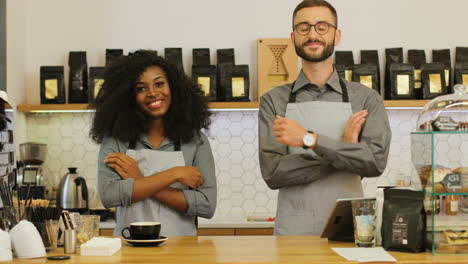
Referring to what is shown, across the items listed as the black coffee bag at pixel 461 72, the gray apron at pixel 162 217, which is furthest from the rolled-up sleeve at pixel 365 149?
the black coffee bag at pixel 461 72

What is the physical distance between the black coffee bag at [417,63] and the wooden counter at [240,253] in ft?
7.90

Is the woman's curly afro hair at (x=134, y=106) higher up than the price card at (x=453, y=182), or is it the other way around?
the woman's curly afro hair at (x=134, y=106)

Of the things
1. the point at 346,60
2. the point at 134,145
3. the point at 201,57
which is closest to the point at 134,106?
the point at 134,145

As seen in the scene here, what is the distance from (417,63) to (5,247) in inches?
131

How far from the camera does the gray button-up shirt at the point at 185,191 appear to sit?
266cm

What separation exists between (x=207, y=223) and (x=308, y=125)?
1.51 m

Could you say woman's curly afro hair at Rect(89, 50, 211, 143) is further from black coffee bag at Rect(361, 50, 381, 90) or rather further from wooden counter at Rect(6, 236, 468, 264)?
black coffee bag at Rect(361, 50, 381, 90)

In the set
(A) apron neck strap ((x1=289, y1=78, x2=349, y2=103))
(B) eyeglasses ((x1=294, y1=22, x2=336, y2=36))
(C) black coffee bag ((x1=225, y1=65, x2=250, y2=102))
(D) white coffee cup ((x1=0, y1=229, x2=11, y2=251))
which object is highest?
(B) eyeglasses ((x1=294, y1=22, x2=336, y2=36))

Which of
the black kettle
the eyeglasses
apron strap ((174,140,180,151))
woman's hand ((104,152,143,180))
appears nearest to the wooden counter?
woman's hand ((104,152,143,180))

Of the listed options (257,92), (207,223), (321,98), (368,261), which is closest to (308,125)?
(321,98)

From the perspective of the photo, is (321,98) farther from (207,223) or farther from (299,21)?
(207,223)

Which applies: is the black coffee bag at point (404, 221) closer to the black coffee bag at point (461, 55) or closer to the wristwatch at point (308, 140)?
the wristwatch at point (308, 140)

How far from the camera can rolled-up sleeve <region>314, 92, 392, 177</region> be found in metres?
2.49

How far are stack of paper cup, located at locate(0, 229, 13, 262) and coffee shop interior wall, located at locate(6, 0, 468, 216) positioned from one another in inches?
107
